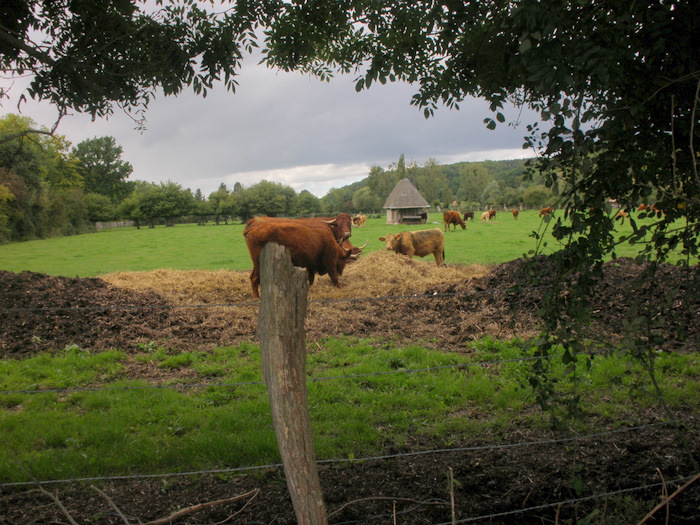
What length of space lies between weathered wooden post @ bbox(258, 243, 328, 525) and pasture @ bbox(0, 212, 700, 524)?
99cm

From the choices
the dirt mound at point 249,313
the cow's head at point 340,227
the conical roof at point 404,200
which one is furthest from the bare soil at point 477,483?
the conical roof at point 404,200

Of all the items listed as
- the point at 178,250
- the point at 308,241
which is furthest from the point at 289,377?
the point at 178,250

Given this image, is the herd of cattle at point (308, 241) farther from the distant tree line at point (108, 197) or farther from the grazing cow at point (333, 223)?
the distant tree line at point (108, 197)

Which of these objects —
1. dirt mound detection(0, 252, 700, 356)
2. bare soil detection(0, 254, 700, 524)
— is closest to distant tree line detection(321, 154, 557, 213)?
dirt mound detection(0, 252, 700, 356)

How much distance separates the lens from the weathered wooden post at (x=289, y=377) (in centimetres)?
221

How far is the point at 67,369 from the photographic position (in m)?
6.22

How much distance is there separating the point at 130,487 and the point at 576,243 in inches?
138

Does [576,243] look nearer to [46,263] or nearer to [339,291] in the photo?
[339,291]

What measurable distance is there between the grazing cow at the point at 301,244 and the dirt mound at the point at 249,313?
0.60 metres

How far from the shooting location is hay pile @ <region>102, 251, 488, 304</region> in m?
10.1

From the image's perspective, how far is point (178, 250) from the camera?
785 inches

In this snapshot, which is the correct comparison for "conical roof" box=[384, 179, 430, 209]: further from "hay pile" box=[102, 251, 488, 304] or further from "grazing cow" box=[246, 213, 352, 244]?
"grazing cow" box=[246, 213, 352, 244]

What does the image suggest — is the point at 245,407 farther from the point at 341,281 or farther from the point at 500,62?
the point at 341,281

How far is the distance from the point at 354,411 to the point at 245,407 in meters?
1.10
